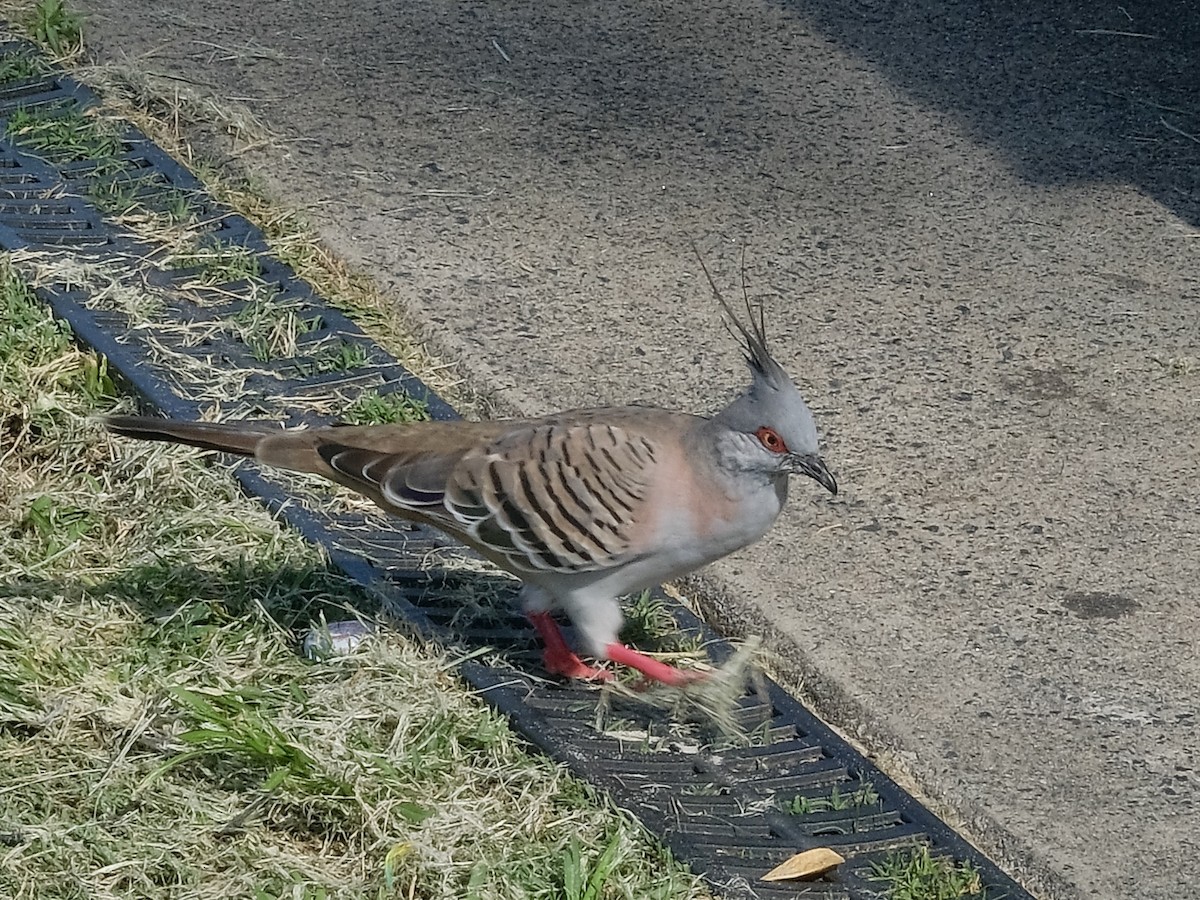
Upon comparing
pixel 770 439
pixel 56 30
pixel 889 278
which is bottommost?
pixel 889 278

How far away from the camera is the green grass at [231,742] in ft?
9.82

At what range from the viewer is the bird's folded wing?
3326mm

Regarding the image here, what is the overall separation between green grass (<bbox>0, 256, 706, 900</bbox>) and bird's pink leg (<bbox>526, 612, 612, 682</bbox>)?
19 cm

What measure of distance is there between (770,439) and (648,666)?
493mm

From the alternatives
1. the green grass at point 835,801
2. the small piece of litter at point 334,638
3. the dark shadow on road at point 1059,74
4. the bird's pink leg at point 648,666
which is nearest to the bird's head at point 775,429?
the bird's pink leg at point 648,666

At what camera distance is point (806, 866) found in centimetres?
303

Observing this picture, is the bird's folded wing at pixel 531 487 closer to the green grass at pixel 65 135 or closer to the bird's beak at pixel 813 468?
the bird's beak at pixel 813 468

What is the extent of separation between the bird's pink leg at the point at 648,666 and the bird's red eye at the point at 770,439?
47cm

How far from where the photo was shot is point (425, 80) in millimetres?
5711

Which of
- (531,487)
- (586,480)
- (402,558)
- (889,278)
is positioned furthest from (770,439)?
(889,278)

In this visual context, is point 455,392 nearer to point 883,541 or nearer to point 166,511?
point 166,511

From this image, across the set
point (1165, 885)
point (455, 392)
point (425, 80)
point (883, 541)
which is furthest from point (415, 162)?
point (1165, 885)

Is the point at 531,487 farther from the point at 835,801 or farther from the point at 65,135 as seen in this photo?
the point at 65,135

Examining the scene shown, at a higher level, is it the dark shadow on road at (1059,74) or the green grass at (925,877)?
the dark shadow on road at (1059,74)
